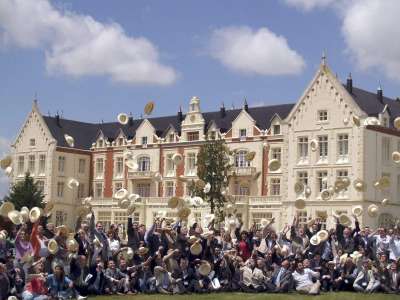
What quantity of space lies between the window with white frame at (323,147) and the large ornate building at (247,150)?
3.5 inches

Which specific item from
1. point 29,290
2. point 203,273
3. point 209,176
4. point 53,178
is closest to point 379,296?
point 203,273

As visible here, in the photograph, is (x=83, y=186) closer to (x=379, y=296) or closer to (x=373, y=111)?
(x=373, y=111)

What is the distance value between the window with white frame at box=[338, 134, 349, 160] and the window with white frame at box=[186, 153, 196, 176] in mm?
18250

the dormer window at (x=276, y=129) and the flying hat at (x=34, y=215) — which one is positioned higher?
the dormer window at (x=276, y=129)

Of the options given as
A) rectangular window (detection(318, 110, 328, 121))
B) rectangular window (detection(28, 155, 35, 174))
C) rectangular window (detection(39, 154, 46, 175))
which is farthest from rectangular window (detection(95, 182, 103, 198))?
rectangular window (detection(318, 110, 328, 121))

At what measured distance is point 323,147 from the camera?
75438 mm

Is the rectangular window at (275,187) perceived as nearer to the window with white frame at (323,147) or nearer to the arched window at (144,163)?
the window with white frame at (323,147)

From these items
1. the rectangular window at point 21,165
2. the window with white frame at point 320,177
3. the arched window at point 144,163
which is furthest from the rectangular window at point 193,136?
the rectangular window at point 21,165

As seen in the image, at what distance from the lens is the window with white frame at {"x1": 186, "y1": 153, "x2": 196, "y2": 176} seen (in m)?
87.2

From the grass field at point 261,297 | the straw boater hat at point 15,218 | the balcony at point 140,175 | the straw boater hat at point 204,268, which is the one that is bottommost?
the grass field at point 261,297

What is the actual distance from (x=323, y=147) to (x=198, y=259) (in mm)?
47362

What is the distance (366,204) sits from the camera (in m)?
71.0

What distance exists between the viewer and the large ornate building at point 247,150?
241ft

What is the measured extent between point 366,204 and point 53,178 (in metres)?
39.3
